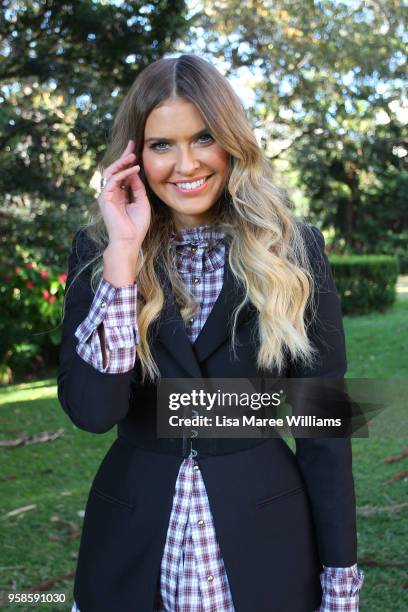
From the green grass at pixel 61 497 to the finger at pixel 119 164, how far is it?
259 cm

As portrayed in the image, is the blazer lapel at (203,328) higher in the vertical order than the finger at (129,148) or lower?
lower

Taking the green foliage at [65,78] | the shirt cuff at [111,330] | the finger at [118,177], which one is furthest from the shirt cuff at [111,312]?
the green foliage at [65,78]

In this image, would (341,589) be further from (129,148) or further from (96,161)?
(96,161)

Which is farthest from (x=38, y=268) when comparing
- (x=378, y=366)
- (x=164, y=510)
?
(x=164, y=510)

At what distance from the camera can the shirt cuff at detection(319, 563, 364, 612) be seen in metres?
1.71

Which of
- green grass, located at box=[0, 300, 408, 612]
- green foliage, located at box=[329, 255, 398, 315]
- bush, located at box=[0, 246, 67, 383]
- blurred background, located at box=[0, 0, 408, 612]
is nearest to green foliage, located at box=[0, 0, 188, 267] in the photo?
blurred background, located at box=[0, 0, 408, 612]

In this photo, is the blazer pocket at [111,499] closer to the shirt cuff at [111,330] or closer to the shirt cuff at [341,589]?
the shirt cuff at [111,330]

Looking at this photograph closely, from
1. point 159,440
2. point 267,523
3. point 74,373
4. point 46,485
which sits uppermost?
point 74,373

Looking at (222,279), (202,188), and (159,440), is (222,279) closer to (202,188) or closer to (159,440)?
(202,188)

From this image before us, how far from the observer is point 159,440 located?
175cm

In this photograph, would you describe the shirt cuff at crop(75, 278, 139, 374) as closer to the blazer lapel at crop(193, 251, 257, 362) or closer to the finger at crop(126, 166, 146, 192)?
the blazer lapel at crop(193, 251, 257, 362)

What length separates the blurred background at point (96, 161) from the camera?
4.54 metres

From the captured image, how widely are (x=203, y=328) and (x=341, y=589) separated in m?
0.71

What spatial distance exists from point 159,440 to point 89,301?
15.3 inches
